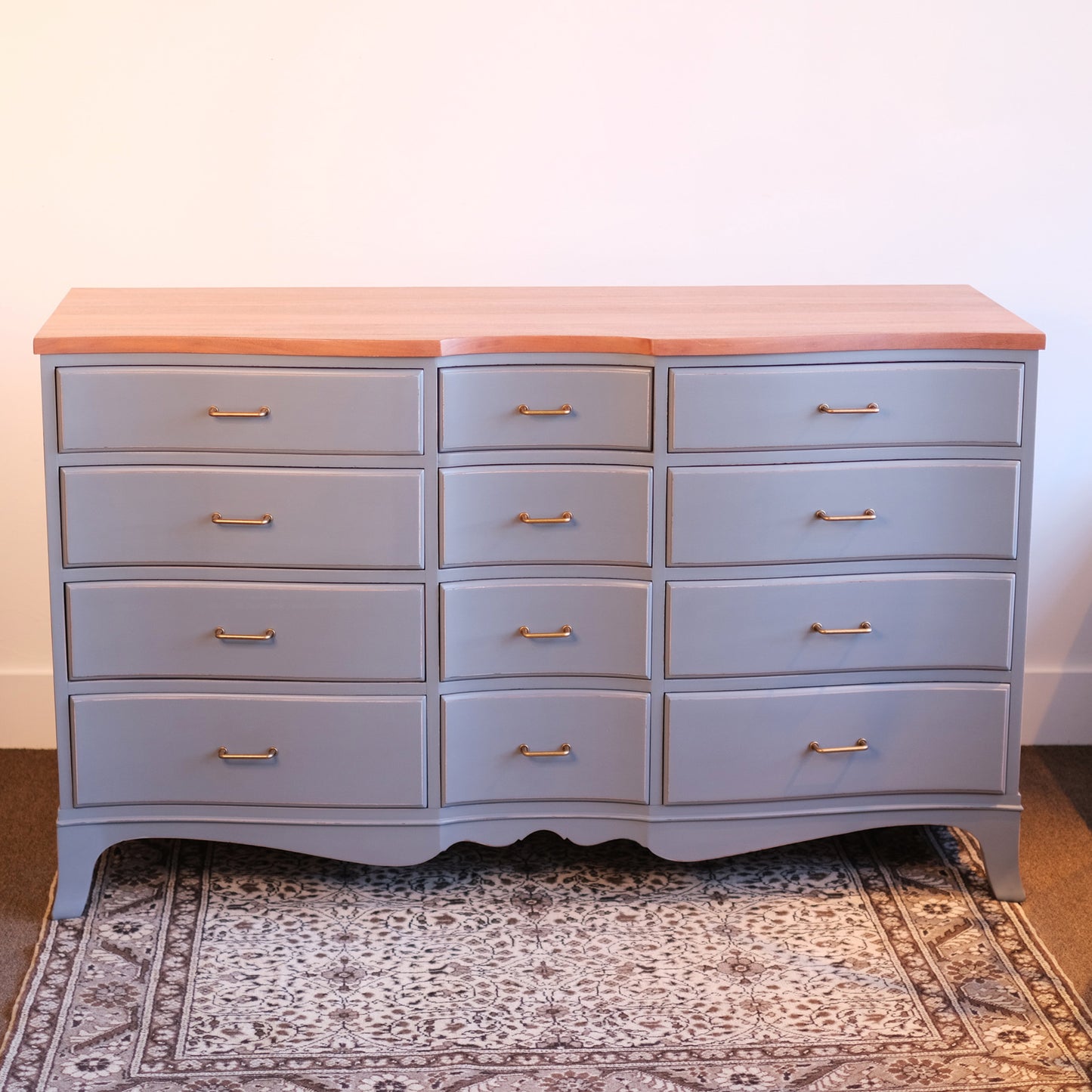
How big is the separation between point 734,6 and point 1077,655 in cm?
154

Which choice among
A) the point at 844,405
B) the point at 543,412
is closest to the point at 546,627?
the point at 543,412

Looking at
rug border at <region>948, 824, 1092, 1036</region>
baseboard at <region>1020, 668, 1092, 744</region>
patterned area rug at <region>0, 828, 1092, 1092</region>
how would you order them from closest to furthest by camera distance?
patterned area rug at <region>0, 828, 1092, 1092</region>
rug border at <region>948, 824, 1092, 1036</region>
baseboard at <region>1020, 668, 1092, 744</region>

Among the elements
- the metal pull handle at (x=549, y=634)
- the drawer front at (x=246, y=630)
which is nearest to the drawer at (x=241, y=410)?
the drawer front at (x=246, y=630)

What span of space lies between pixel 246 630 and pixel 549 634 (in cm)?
49

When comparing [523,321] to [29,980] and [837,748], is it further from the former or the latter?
[29,980]

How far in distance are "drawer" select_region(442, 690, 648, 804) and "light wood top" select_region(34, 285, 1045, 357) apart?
22.7 inches

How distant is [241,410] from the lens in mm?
2223

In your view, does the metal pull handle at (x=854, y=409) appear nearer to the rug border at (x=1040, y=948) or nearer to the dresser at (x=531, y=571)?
the dresser at (x=531, y=571)

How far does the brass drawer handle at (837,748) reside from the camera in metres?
2.40

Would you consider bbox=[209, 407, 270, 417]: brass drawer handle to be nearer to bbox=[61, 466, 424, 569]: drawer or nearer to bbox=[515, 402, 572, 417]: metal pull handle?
bbox=[61, 466, 424, 569]: drawer

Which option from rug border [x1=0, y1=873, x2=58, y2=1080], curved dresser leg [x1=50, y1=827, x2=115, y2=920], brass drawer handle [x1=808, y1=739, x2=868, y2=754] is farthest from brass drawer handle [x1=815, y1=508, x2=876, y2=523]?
rug border [x1=0, y1=873, x2=58, y2=1080]

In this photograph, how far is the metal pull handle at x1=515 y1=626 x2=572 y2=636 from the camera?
2330mm

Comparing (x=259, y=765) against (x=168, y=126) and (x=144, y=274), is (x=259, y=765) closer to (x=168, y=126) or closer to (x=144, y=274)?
(x=144, y=274)

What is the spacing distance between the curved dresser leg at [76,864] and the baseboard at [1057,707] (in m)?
1.93
